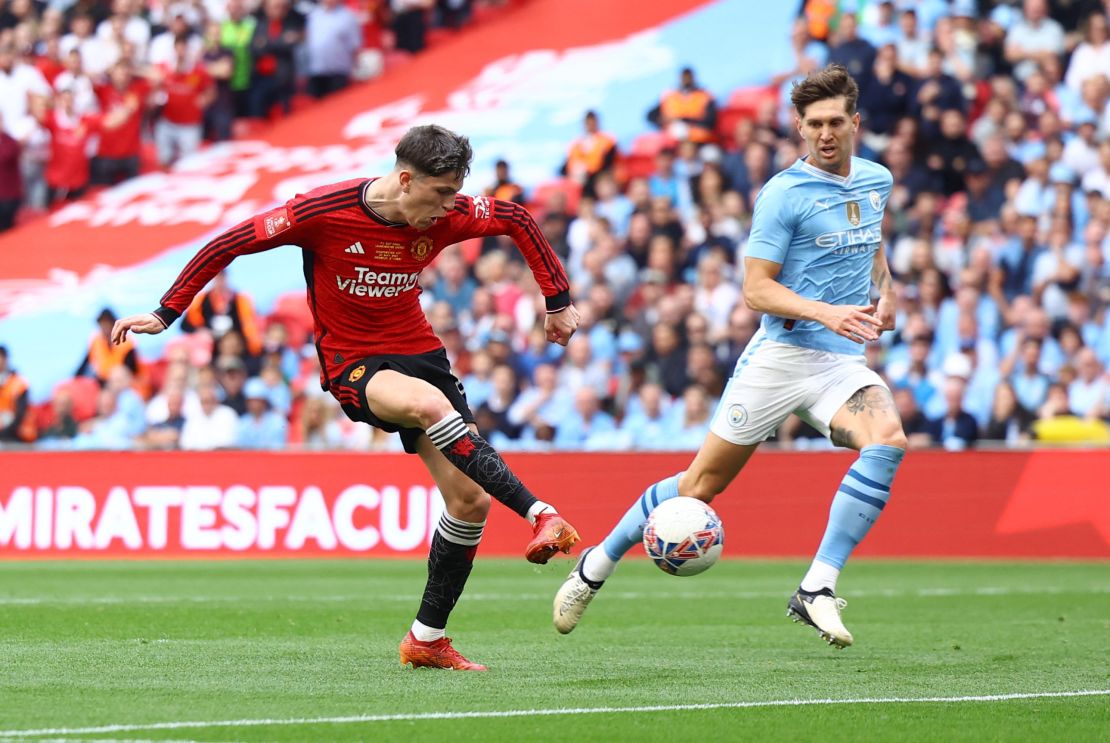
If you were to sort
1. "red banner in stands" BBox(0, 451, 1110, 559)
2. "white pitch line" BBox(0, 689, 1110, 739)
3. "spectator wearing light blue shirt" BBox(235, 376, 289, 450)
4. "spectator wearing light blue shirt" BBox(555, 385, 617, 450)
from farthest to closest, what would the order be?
"spectator wearing light blue shirt" BBox(235, 376, 289, 450) < "spectator wearing light blue shirt" BBox(555, 385, 617, 450) < "red banner in stands" BBox(0, 451, 1110, 559) < "white pitch line" BBox(0, 689, 1110, 739)

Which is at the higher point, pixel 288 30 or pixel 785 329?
pixel 785 329

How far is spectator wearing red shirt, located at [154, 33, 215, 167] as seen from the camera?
2591cm

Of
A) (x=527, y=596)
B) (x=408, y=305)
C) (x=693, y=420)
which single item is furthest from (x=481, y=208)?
(x=693, y=420)

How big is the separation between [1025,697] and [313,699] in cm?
268

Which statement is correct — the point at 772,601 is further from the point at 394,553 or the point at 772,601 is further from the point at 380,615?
the point at 394,553

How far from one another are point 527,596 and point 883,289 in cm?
456

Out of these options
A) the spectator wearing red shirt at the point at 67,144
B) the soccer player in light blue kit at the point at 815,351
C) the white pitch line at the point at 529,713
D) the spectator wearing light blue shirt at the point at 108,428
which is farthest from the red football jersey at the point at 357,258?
the spectator wearing red shirt at the point at 67,144

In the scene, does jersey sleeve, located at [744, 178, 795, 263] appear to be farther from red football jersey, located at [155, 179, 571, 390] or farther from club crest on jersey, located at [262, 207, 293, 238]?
club crest on jersey, located at [262, 207, 293, 238]

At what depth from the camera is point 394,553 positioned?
1678 cm

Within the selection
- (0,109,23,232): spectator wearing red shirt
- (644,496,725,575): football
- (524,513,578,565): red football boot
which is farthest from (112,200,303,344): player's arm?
(0,109,23,232): spectator wearing red shirt

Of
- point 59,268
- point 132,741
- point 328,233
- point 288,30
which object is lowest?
point 59,268

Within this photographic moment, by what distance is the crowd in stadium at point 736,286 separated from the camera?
17.7 metres

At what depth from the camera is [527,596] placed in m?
12.9

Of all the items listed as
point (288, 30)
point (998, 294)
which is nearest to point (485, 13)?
point (288, 30)
